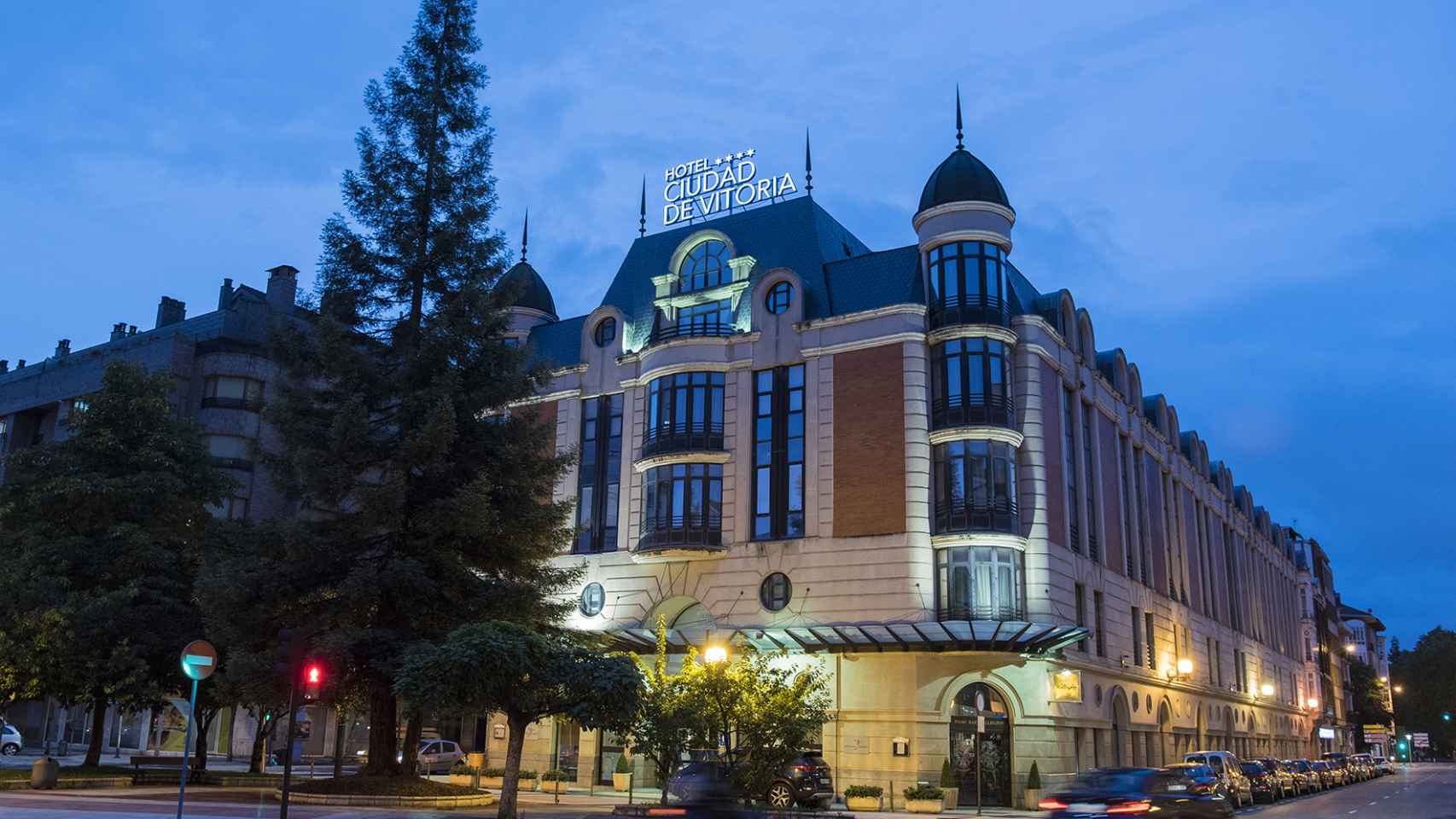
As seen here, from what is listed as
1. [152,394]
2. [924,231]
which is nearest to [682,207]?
[924,231]

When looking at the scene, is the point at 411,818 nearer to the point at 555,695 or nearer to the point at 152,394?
the point at 555,695

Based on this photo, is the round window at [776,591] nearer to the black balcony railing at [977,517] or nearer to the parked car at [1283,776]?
the black balcony railing at [977,517]

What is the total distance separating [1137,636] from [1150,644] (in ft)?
7.65

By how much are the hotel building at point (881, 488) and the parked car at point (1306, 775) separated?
17.1ft

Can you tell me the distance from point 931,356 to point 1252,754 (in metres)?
45.8

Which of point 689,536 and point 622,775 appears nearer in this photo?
point 622,775

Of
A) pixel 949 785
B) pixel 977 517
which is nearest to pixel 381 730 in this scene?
pixel 949 785

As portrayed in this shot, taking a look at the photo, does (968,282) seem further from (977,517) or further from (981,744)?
(981,744)

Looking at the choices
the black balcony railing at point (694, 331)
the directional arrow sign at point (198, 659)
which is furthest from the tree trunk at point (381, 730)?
Result: the black balcony railing at point (694, 331)

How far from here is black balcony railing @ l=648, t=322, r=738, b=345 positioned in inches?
1841

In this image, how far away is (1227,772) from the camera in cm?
3756

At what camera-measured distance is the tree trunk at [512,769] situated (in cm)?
2503

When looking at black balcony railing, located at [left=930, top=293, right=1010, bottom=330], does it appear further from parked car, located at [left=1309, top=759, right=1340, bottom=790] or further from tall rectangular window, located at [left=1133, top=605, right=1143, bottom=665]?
parked car, located at [left=1309, top=759, right=1340, bottom=790]

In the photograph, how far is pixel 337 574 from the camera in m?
31.9
